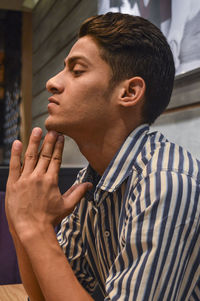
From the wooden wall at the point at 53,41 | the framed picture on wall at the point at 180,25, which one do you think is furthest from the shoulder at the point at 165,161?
the wooden wall at the point at 53,41

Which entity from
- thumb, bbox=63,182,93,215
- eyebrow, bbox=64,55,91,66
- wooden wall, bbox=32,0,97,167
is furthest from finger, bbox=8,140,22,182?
wooden wall, bbox=32,0,97,167

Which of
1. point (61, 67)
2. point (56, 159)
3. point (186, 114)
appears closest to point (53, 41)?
point (61, 67)

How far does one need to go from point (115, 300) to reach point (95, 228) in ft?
0.96

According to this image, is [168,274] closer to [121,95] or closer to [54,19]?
[121,95]

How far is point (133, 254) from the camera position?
69 cm

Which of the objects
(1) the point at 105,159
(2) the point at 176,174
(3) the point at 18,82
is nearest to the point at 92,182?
(1) the point at 105,159

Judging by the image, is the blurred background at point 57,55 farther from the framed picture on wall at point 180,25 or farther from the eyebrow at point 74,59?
the eyebrow at point 74,59

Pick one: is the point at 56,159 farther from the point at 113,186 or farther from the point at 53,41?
the point at 53,41

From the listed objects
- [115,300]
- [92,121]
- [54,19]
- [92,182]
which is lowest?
[115,300]

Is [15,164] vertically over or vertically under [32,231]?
over

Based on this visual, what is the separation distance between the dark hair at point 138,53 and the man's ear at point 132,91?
19 millimetres

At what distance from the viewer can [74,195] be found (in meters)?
0.91

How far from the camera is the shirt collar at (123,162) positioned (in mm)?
869

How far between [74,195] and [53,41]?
8.20ft
